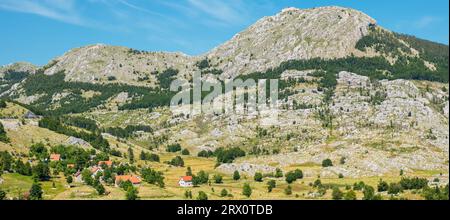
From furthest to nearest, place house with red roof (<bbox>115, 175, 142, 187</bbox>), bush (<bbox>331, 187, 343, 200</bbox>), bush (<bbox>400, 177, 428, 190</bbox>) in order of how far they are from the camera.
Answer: house with red roof (<bbox>115, 175, 142, 187</bbox>) → bush (<bbox>400, 177, 428, 190</bbox>) → bush (<bbox>331, 187, 343, 200</bbox>)

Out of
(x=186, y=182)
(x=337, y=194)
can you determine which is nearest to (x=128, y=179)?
(x=186, y=182)

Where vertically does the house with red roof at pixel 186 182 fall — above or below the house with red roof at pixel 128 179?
below

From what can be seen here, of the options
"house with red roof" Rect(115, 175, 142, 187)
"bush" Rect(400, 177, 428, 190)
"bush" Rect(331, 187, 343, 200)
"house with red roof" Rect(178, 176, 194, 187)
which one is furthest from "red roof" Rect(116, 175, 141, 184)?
"bush" Rect(400, 177, 428, 190)

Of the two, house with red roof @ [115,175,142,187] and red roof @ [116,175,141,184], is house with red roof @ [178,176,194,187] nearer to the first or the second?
house with red roof @ [115,175,142,187]

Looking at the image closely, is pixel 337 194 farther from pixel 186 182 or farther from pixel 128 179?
pixel 128 179

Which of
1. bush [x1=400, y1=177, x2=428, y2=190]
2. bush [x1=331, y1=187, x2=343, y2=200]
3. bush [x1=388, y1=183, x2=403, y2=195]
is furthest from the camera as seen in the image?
bush [x1=400, y1=177, x2=428, y2=190]

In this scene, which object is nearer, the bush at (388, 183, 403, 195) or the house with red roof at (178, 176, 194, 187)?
the bush at (388, 183, 403, 195)

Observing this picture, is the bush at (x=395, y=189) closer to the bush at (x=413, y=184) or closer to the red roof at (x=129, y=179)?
the bush at (x=413, y=184)

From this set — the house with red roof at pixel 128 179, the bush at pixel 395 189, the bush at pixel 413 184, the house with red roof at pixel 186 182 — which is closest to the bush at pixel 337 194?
the bush at pixel 395 189

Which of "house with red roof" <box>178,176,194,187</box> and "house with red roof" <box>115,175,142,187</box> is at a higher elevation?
"house with red roof" <box>115,175,142,187</box>

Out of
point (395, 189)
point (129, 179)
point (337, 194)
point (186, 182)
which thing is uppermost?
point (129, 179)

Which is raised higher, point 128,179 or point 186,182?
point 128,179

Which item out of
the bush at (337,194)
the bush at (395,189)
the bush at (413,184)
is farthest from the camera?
the bush at (413,184)

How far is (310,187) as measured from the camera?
192500 mm
